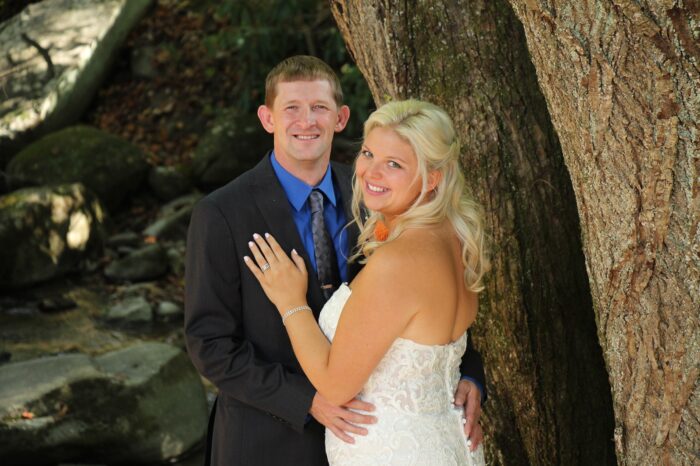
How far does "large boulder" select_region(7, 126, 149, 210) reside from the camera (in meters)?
9.74

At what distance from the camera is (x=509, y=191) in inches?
150

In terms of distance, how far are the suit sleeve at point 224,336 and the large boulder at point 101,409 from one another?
10.4 ft

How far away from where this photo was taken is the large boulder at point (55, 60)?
1040 cm

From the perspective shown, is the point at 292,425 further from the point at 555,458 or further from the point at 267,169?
the point at 555,458

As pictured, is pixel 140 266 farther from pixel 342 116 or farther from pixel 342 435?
pixel 342 435

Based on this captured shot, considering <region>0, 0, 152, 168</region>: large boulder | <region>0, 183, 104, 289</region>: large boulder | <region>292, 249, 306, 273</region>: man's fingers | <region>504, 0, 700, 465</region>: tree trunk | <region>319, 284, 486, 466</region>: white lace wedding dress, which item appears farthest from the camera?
<region>0, 0, 152, 168</region>: large boulder

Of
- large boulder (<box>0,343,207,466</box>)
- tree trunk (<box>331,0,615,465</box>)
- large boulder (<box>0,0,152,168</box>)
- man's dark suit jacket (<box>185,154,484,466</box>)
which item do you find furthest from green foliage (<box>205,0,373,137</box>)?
man's dark suit jacket (<box>185,154,484,466</box>)

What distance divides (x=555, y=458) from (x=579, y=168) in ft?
4.86

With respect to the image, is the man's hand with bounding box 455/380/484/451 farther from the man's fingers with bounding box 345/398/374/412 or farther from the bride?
the man's fingers with bounding box 345/398/374/412

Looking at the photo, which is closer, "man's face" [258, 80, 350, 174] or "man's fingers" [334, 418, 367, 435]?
"man's fingers" [334, 418, 367, 435]

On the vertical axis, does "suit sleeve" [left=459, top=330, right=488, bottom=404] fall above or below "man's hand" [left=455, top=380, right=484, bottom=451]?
above

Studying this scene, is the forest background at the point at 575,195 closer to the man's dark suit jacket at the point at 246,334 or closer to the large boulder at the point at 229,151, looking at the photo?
the man's dark suit jacket at the point at 246,334

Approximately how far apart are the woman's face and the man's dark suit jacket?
1.33 ft

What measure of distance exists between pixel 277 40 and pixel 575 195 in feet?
22.8
